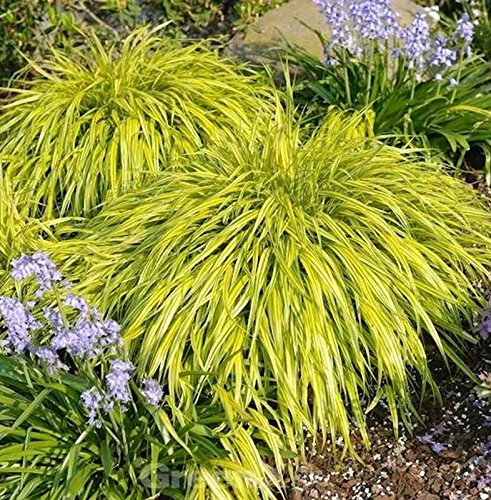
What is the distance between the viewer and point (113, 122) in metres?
4.09

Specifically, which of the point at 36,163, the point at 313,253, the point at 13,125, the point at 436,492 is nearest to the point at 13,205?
the point at 36,163

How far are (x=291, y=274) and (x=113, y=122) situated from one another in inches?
52.9

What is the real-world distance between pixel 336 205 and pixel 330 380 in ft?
2.49

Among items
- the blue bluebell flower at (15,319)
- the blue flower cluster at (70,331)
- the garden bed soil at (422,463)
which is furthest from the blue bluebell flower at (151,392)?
the garden bed soil at (422,463)

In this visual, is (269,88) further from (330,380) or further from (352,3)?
(330,380)

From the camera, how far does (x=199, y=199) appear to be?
358 cm

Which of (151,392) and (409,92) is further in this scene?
(409,92)

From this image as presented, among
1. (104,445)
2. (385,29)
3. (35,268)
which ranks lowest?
(104,445)

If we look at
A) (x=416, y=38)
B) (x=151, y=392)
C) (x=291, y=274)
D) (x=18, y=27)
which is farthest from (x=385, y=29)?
(x=18, y=27)

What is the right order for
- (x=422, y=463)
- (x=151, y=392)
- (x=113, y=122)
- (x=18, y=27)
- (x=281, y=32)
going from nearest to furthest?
(x=151, y=392) < (x=422, y=463) < (x=113, y=122) < (x=281, y=32) < (x=18, y=27)

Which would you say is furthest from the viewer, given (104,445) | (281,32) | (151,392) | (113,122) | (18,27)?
(18,27)

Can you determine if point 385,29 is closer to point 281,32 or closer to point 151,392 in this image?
point 281,32

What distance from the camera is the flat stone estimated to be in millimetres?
4926

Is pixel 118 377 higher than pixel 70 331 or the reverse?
the reverse
